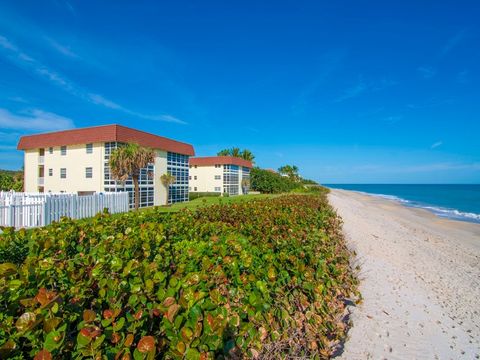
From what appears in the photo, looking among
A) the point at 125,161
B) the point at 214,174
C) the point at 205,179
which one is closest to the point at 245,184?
the point at 214,174

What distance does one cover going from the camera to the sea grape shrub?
123 centimetres

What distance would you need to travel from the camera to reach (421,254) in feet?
36.7

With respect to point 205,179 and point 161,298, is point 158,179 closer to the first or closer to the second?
point 205,179

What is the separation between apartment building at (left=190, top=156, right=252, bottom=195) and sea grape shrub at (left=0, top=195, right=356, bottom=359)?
3918 centimetres

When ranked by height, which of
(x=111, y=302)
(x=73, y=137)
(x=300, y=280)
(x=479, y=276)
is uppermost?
(x=73, y=137)

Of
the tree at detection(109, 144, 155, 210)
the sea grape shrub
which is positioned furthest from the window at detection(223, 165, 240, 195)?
the sea grape shrub

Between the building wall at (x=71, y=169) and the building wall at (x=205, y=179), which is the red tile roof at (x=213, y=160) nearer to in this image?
the building wall at (x=205, y=179)

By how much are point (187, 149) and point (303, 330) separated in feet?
103

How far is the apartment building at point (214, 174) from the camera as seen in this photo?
42594 millimetres

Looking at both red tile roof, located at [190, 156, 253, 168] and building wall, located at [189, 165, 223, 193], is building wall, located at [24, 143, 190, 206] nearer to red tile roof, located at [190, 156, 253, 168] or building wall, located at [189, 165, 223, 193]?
red tile roof, located at [190, 156, 253, 168]

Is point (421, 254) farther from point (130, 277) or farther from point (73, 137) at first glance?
point (73, 137)

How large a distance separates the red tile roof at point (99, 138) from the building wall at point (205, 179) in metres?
12.4

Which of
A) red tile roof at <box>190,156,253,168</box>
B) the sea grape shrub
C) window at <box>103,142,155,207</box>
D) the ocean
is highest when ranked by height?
red tile roof at <box>190,156,253,168</box>

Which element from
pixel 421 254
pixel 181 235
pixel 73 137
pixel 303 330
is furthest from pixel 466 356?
pixel 73 137
